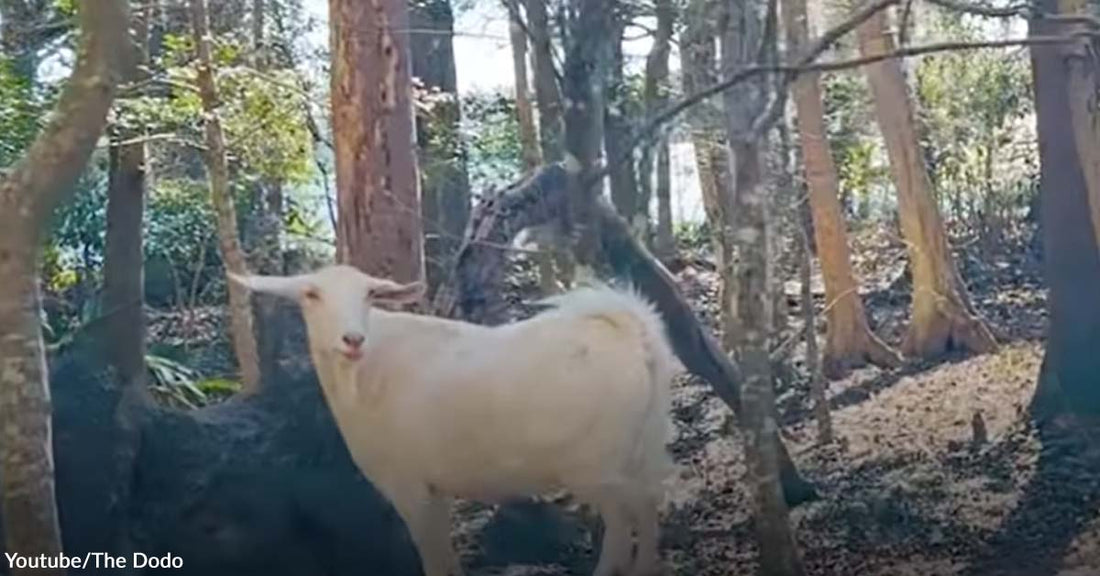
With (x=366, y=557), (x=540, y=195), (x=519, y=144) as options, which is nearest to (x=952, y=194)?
(x=519, y=144)

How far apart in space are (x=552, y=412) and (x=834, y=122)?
559 centimetres

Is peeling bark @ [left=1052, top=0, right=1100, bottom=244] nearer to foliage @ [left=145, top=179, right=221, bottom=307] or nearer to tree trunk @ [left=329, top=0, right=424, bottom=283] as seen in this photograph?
tree trunk @ [left=329, top=0, right=424, bottom=283]

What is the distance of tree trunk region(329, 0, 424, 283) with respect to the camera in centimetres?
437

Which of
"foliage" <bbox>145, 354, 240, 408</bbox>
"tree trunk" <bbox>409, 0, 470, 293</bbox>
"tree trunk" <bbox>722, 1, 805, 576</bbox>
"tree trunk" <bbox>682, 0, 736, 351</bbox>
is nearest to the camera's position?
"tree trunk" <bbox>722, 1, 805, 576</bbox>

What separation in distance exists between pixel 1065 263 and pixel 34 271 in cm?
401

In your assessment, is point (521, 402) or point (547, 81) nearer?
point (521, 402)

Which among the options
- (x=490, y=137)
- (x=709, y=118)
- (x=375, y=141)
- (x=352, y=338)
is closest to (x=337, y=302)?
(x=352, y=338)

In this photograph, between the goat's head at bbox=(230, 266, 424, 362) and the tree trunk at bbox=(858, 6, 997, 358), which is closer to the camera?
the goat's head at bbox=(230, 266, 424, 362)

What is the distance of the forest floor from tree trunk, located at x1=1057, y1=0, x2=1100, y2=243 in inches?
35.8

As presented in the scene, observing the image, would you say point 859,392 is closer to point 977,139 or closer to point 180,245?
point 977,139

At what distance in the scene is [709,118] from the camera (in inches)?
221

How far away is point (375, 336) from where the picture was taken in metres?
3.57

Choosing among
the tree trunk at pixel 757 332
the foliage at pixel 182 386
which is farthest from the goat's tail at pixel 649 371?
the foliage at pixel 182 386

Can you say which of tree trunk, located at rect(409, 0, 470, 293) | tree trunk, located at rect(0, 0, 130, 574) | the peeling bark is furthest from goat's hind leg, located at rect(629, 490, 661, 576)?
tree trunk, located at rect(409, 0, 470, 293)
